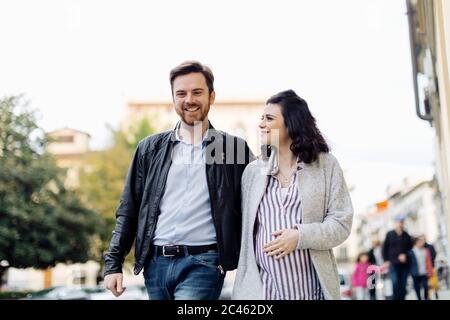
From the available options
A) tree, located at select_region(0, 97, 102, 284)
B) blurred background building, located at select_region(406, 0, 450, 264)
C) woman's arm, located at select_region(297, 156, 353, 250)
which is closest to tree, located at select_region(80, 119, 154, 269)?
tree, located at select_region(0, 97, 102, 284)

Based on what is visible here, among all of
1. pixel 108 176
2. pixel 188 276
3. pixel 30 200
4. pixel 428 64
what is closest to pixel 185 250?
pixel 188 276

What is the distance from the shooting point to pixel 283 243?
5.36ft

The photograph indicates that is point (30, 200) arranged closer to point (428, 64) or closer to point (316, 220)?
point (428, 64)

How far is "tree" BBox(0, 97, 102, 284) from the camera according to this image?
44.5 ft

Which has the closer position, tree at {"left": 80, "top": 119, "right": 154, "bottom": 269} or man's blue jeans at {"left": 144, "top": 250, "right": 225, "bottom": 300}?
man's blue jeans at {"left": 144, "top": 250, "right": 225, "bottom": 300}

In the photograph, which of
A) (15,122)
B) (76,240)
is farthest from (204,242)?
(76,240)

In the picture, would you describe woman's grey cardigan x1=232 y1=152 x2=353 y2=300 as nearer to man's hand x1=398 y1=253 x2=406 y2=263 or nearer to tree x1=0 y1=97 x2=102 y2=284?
man's hand x1=398 y1=253 x2=406 y2=263

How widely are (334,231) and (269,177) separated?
0.84 ft

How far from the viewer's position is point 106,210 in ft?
58.7

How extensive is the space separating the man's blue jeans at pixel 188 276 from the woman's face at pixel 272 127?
39cm

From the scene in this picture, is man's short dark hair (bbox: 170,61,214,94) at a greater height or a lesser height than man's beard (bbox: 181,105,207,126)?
greater

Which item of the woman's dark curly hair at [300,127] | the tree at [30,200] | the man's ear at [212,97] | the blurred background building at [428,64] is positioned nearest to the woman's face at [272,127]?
the woman's dark curly hair at [300,127]

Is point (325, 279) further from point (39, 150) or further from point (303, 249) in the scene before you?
point (39, 150)
